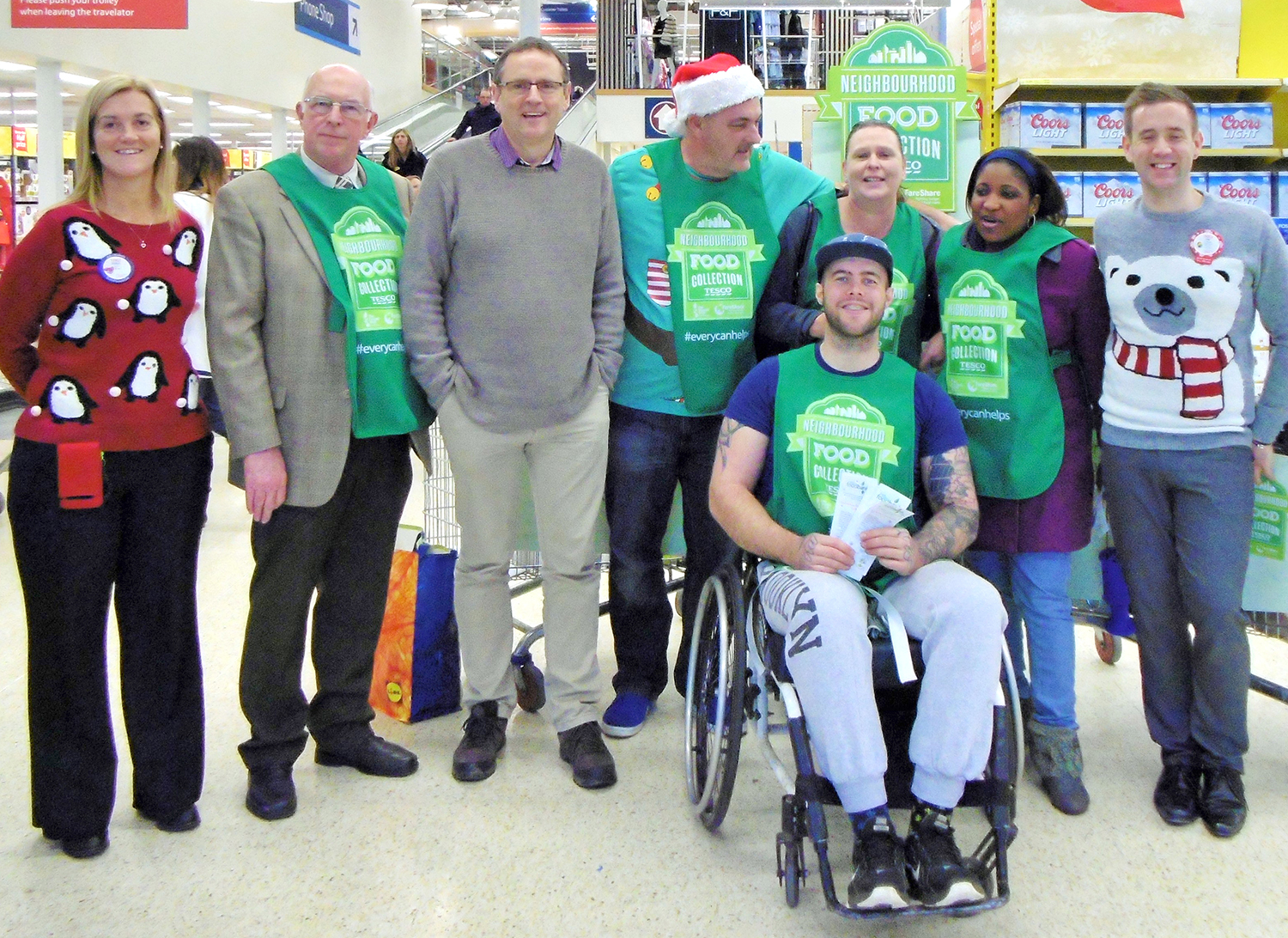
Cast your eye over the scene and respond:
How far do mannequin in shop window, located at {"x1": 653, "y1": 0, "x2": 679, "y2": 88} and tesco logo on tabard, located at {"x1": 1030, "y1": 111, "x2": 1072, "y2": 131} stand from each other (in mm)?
6160

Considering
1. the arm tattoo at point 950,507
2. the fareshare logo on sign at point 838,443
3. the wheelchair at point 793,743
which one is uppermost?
the fareshare logo on sign at point 838,443

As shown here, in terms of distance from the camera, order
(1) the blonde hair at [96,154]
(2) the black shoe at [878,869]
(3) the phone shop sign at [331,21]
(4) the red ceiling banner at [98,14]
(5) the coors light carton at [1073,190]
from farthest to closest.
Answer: (3) the phone shop sign at [331,21], (4) the red ceiling banner at [98,14], (5) the coors light carton at [1073,190], (1) the blonde hair at [96,154], (2) the black shoe at [878,869]

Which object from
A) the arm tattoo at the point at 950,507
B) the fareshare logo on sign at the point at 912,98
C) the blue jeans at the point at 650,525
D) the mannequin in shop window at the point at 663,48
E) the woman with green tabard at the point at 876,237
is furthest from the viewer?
the mannequin in shop window at the point at 663,48

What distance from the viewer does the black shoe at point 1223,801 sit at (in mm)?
2459

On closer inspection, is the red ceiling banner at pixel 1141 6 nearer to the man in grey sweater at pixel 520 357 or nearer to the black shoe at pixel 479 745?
the man in grey sweater at pixel 520 357

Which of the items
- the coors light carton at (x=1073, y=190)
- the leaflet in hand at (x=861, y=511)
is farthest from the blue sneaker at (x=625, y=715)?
the coors light carton at (x=1073, y=190)

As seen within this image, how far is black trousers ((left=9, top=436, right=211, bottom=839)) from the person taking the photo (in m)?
2.19

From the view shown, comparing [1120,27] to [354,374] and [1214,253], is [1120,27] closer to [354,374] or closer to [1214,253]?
[1214,253]

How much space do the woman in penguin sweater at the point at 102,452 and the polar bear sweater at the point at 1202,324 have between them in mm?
2090

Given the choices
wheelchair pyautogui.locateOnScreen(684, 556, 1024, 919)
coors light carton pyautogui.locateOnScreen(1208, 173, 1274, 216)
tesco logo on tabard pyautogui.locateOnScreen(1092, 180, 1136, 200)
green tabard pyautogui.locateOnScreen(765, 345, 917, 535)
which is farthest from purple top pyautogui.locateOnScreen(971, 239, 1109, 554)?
coors light carton pyautogui.locateOnScreen(1208, 173, 1274, 216)

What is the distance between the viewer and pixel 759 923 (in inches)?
83.2

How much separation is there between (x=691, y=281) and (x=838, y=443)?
67cm

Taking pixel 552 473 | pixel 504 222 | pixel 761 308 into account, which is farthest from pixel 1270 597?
pixel 504 222

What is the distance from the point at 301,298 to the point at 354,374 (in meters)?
0.20
